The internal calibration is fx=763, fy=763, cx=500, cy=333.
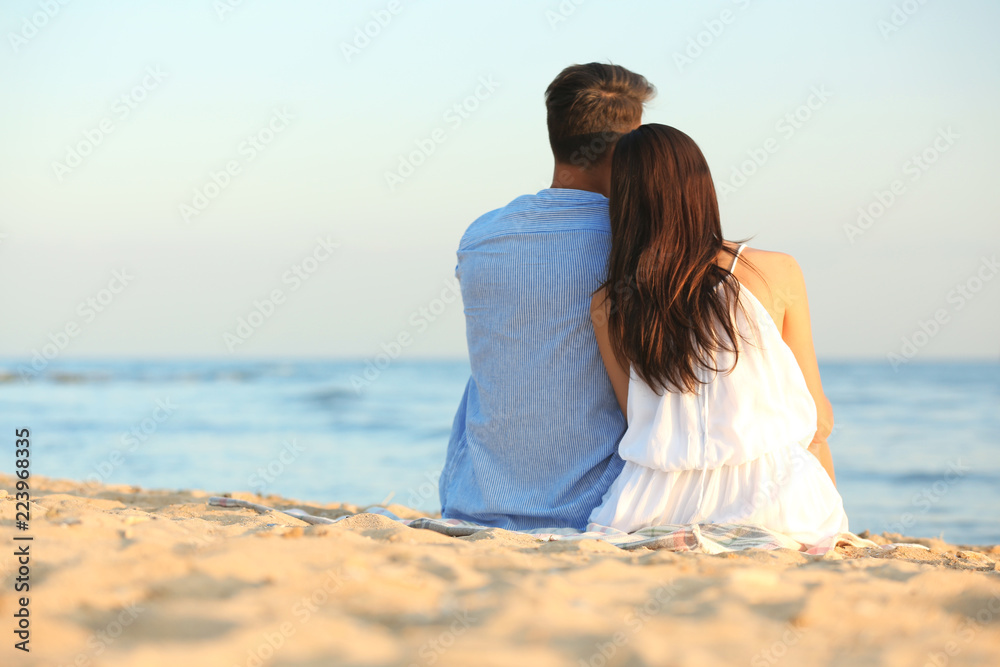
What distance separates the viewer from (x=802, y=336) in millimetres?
2652

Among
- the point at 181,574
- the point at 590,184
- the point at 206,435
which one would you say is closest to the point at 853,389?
the point at 206,435

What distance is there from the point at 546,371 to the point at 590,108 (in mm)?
987

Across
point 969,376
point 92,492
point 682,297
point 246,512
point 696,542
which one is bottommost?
point 969,376

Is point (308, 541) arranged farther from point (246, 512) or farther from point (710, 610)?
point (246, 512)

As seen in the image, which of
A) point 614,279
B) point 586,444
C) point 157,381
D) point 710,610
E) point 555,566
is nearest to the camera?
point 710,610

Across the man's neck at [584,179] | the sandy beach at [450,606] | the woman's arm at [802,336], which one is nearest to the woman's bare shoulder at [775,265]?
the woman's arm at [802,336]

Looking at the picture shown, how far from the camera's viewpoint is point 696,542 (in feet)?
7.55

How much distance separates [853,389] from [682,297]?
22822 millimetres

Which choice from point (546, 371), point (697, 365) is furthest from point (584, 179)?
point (697, 365)

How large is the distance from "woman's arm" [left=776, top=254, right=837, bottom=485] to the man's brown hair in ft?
2.58

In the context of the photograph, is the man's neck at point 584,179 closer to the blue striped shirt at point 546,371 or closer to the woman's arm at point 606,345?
the blue striped shirt at point 546,371

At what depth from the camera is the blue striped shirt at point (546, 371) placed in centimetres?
272

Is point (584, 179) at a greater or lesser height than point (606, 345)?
greater

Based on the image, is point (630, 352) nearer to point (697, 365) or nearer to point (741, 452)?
point (697, 365)
